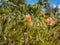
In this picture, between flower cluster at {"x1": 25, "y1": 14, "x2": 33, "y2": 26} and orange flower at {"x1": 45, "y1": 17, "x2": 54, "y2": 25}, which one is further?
orange flower at {"x1": 45, "y1": 17, "x2": 54, "y2": 25}

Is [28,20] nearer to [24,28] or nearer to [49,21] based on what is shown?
[24,28]

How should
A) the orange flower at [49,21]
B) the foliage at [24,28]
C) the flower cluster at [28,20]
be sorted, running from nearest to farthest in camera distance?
the foliage at [24,28] → the flower cluster at [28,20] → the orange flower at [49,21]

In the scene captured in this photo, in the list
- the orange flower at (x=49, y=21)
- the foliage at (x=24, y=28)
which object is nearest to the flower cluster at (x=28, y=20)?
the foliage at (x=24, y=28)

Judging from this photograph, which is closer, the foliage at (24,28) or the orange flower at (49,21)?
the foliage at (24,28)

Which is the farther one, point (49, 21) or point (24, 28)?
point (49, 21)

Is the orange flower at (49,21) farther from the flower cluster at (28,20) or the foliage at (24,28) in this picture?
the flower cluster at (28,20)

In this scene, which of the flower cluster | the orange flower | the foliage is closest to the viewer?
the foliage

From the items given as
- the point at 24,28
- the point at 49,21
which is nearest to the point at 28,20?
the point at 24,28

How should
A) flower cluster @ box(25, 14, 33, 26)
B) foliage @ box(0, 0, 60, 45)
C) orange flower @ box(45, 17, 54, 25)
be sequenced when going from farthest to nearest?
orange flower @ box(45, 17, 54, 25) < flower cluster @ box(25, 14, 33, 26) < foliage @ box(0, 0, 60, 45)

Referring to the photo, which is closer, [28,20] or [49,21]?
[28,20]

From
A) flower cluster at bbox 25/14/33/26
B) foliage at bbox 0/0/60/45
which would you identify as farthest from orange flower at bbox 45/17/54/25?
flower cluster at bbox 25/14/33/26

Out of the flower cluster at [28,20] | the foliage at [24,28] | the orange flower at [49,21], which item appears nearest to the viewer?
the foliage at [24,28]

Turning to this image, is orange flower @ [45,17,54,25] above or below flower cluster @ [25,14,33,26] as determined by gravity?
below

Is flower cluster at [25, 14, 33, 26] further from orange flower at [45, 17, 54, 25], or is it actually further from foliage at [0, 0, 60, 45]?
orange flower at [45, 17, 54, 25]
